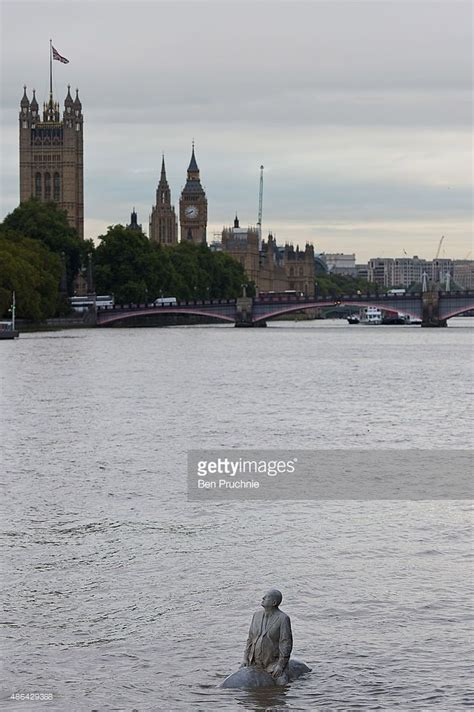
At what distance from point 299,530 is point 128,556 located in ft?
11.5

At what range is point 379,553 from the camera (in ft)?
78.4

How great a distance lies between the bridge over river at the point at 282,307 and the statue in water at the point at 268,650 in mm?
126469

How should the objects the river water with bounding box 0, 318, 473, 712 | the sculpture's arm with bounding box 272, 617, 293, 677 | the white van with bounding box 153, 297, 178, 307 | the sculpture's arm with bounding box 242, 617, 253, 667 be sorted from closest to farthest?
the sculpture's arm with bounding box 272, 617, 293, 677 < the sculpture's arm with bounding box 242, 617, 253, 667 < the river water with bounding box 0, 318, 473, 712 < the white van with bounding box 153, 297, 178, 307

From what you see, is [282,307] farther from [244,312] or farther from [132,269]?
[132,269]

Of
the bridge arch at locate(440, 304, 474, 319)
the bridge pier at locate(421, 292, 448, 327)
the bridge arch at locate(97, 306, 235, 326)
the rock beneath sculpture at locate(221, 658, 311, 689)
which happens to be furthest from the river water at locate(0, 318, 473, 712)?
the bridge pier at locate(421, 292, 448, 327)

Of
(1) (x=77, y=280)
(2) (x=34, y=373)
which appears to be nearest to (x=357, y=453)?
(2) (x=34, y=373)

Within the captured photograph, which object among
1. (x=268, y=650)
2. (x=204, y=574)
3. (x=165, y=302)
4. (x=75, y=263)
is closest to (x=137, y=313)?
(x=165, y=302)

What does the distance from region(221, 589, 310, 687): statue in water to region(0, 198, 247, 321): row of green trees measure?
102069 millimetres

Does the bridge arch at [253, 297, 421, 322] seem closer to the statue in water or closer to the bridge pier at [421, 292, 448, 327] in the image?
the bridge pier at [421, 292, 448, 327]

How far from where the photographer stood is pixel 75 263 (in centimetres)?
15625

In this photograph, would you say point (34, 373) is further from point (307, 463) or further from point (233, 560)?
point (233, 560)

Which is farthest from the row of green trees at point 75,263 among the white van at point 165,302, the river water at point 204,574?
the river water at point 204,574

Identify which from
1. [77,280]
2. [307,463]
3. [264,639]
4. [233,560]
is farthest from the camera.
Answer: [77,280]

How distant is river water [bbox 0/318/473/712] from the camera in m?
17.6
